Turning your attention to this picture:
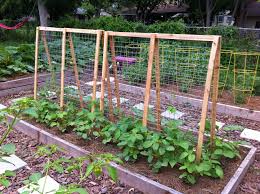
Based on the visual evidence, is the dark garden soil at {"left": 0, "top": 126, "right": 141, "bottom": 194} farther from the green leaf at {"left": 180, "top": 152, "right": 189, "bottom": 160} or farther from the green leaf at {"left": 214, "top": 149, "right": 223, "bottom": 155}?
the green leaf at {"left": 214, "top": 149, "right": 223, "bottom": 155}

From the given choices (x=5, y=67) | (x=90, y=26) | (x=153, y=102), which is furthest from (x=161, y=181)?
(x=90, y=26)

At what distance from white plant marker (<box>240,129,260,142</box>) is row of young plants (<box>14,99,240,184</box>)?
895mm

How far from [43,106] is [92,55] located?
1085mm

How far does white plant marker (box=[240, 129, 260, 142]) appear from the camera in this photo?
12.2 ft

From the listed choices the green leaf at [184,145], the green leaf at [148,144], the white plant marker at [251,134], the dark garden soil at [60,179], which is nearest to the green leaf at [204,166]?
the green leaf at [184,145]

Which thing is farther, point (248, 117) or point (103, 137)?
point (248, 117)

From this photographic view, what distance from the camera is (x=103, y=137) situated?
325cm

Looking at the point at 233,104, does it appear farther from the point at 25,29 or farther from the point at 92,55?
the point at 25,29

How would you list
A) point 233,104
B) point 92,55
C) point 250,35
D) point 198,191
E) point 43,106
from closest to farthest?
point 198,191
point 43,106
point 92,55
point 233,104
point 250,35

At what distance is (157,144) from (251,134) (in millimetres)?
1910

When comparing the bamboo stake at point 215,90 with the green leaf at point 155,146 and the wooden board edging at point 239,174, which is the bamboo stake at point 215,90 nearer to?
the wooden board edging at point 239,174

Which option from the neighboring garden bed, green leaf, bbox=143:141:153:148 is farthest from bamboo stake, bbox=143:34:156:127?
the neighboring garden bed

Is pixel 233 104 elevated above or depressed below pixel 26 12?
below

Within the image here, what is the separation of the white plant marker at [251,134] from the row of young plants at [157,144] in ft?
2.94
